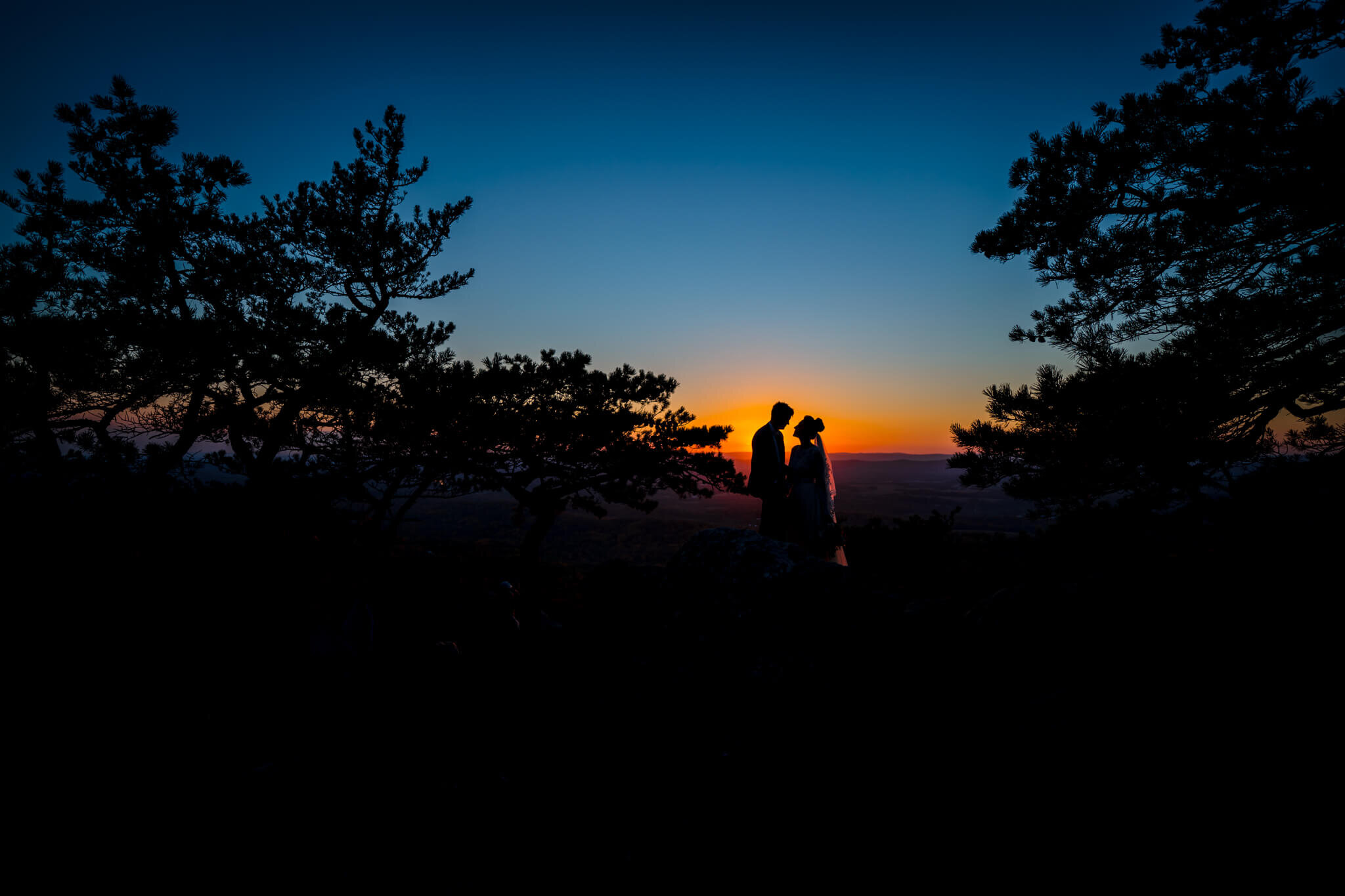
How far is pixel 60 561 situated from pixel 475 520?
175 ft

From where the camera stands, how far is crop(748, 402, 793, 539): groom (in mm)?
7930

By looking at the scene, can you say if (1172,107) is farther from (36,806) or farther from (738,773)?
(36,806)

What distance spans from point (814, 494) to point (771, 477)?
773 millimetres

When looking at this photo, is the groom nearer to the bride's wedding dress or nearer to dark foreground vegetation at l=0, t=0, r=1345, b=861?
the bride's wedding dress

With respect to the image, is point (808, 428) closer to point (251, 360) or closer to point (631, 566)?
point (631, 566)

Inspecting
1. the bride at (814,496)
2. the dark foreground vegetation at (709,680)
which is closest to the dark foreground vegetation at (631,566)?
the dark foreground vegetation at (709,680)

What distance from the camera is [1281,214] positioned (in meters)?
6.57

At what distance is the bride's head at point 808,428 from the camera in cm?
826

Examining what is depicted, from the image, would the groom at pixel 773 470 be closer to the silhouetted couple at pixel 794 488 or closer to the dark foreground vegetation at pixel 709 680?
the silhouetted couple at pixel 794 488

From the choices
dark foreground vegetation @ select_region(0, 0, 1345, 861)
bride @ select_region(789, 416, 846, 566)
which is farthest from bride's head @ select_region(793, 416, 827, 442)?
dark foreground vegetation @ select_region(0, 0, 1345, 861)

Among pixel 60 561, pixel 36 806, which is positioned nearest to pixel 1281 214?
pixel 36 806

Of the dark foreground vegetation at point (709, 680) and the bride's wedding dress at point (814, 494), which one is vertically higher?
the bride's wedding dress at point (814, 494)

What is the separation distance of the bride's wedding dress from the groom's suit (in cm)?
25

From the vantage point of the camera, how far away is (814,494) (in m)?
8.09
